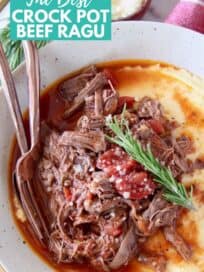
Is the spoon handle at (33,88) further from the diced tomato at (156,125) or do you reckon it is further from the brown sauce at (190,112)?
the brown sauce at (190,112)

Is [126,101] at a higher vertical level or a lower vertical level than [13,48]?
lower

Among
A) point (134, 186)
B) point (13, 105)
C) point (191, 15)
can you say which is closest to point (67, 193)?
point (134, 186)

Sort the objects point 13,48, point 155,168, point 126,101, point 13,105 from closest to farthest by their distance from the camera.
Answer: point 155,168, point 13,105, point 126,101, point 13,48

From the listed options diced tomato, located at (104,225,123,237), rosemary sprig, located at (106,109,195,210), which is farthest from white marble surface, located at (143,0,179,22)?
diced tomato, located at (104,225,123,237)

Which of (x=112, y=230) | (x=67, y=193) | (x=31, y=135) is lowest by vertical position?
(x=112, y=230)

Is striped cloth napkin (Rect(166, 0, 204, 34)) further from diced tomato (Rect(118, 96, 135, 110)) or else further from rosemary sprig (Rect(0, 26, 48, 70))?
rosemary sprig (Rect(0, 26, 48, 70))

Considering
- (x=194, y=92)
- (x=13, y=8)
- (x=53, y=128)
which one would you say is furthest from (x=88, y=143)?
(x=13, y=8)

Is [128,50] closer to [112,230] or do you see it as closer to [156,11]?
[156,11]
